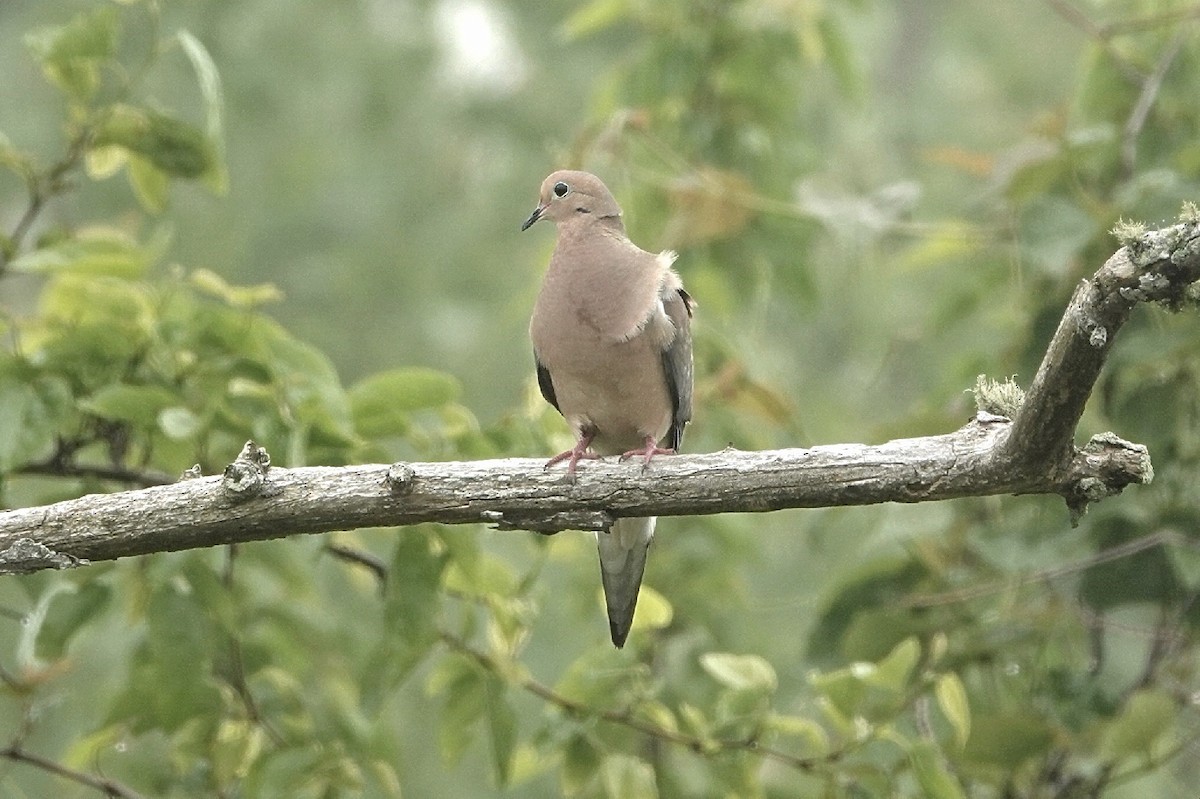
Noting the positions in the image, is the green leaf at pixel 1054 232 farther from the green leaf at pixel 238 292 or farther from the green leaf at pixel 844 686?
the green leaf at pixel 238 292

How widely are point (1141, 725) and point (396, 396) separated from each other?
2113mm

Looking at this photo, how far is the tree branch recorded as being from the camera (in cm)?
280

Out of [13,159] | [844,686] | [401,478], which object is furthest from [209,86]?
[844,686]

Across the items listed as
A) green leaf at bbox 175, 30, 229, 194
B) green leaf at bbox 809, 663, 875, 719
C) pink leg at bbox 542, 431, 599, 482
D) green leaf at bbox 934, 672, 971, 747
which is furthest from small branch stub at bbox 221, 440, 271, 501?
green leaf at bbox 934, 672, 971, 747

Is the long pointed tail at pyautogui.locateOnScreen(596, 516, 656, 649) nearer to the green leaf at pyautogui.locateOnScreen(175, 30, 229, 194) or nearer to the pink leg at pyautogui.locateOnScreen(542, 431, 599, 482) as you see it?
the pink leg at pyautogui.locateOnScreen(542, 431, 599, 482)

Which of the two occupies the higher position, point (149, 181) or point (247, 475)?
point (149, 181)

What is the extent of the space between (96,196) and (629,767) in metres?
7.08

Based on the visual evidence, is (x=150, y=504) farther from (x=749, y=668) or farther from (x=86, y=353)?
(x=749, y=668)

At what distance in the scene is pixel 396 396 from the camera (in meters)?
3.94

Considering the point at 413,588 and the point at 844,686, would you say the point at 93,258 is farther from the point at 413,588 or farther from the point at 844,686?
the point at 844,686

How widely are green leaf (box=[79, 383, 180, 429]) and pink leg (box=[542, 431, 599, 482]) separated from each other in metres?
1.03

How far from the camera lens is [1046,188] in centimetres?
475

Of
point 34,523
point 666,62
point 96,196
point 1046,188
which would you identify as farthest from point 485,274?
point 34,523

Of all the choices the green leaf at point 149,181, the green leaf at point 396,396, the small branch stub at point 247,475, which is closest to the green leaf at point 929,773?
the green leaf at point 396,396
